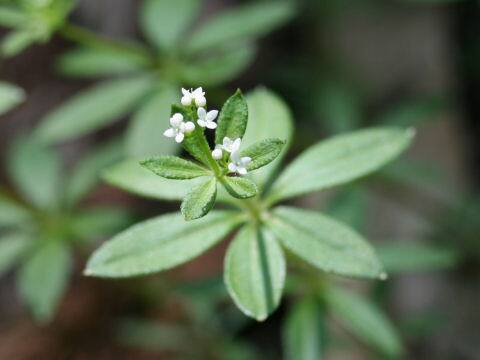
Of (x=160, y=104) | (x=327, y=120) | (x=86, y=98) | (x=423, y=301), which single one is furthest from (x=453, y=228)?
(x=86, y=98)

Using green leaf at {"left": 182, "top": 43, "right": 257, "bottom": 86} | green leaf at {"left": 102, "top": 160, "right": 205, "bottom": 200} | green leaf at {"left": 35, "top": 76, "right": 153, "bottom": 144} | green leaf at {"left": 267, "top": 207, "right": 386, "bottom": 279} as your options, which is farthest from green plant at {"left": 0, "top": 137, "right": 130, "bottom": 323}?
green leaf at {"left": 267, "top": 207, "right": 386, "bottom": 279}

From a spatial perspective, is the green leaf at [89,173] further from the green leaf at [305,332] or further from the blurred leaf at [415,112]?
the blurred leaf at [415,112]

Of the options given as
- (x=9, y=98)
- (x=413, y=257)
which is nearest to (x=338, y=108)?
(x=413, y=257)

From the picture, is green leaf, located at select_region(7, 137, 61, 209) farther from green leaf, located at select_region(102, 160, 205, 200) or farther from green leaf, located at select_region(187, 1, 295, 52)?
green leaf, located at select_region(102, 160, 205, 200)

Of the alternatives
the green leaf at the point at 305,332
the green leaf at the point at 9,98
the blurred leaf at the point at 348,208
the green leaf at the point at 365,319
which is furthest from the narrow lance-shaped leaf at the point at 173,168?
the blurred leaf at the point at 348,208

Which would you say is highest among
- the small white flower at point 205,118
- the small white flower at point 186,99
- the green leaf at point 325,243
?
the small white flower at point 186,99

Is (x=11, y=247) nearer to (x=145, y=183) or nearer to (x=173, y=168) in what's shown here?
(x=145, y=183)
